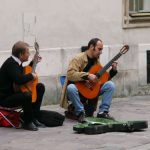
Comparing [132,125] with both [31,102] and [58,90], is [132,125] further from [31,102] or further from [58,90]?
[58,90]

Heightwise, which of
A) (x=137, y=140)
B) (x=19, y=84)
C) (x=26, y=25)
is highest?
(x=26, y=25)

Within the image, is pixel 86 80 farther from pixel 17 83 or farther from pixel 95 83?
pixel 17 83

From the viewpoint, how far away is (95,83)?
32.5 feet

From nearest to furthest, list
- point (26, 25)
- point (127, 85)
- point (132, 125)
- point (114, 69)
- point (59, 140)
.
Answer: point (59, 140), point (132, 125), point (114, 69), point (26, 25), point (127, 85)

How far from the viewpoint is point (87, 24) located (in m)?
12.3

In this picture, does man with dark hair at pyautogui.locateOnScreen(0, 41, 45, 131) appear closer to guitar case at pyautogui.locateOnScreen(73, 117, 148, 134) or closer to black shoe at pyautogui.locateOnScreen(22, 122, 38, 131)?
black shoe at pyautogui.locateOnScreen(22, 122, 38, 131)

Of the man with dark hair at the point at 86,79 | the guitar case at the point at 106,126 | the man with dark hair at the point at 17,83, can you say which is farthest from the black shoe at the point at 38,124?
the guitar case at the point at 106,126

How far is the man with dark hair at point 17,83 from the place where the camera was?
9.02m

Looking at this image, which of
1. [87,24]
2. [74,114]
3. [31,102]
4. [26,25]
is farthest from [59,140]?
[87,24]

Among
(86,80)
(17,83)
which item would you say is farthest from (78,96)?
(17,83)

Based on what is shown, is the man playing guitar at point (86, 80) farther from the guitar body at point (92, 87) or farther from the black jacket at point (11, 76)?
the black jacket at point (11, 76)

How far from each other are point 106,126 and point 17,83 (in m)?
1.35

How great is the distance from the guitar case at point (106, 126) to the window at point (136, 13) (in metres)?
4.30

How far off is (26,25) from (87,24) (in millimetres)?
1524
